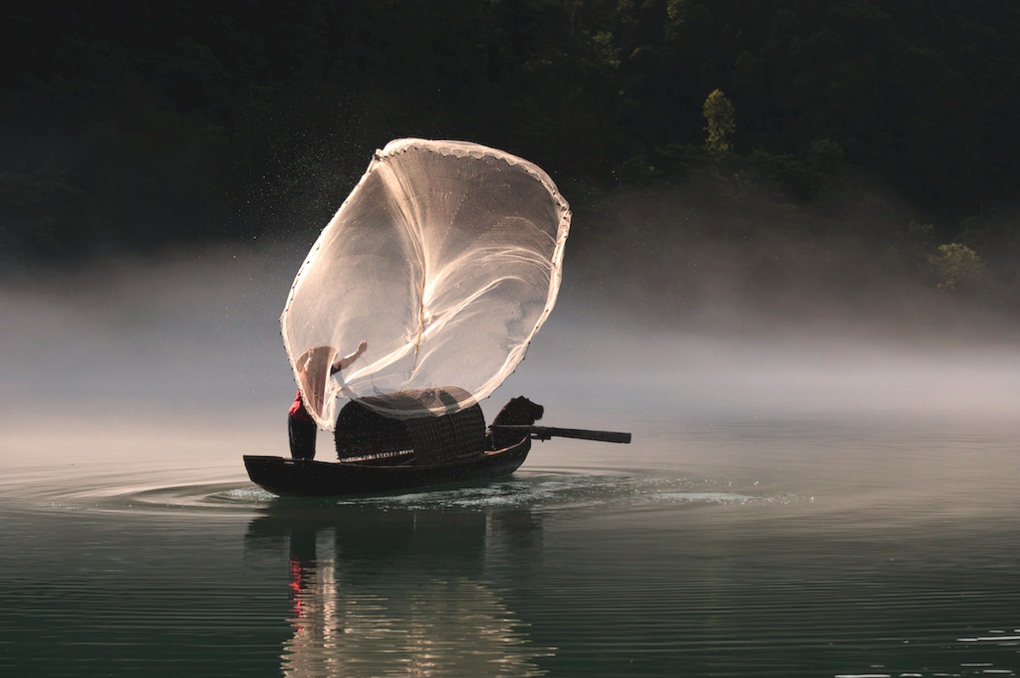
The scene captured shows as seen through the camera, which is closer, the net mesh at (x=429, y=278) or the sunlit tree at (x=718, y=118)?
the net mesh at (x=429, y=278)

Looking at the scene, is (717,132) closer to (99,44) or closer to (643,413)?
(99,44)

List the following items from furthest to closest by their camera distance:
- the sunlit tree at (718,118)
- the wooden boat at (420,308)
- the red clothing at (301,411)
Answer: the sunlit tree at (718,118) < the red clothing at (301,411) < the wooden boat at (420,308)

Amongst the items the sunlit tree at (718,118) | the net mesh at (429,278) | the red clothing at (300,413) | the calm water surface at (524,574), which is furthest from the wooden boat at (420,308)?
the sunlit tree at (718,118)

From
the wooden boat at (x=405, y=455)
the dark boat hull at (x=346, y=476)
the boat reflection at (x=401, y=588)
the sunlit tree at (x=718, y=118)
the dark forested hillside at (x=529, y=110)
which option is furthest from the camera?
the sunlit tree at (x=718, y=118)

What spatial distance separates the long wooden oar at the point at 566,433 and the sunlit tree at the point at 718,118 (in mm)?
69316

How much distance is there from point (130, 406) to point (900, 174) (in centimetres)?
6898

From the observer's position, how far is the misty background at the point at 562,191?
2362 inches

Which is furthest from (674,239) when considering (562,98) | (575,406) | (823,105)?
(575,406)

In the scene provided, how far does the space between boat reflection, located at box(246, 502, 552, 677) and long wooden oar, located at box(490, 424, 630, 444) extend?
3.38 meters

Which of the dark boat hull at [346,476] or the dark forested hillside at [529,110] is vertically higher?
the dark forested hillside at [529,110]

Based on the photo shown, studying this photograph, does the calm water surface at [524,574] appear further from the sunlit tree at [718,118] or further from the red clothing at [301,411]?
the sunlit tree at [718,118]

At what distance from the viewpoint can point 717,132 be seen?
90625mm

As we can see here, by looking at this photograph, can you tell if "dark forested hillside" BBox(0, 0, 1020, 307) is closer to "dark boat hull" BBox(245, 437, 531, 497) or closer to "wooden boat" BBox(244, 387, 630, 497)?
"wooden boat" BBox(244, 387, 630, 497)

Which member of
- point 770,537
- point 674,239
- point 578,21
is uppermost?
point 578,21
